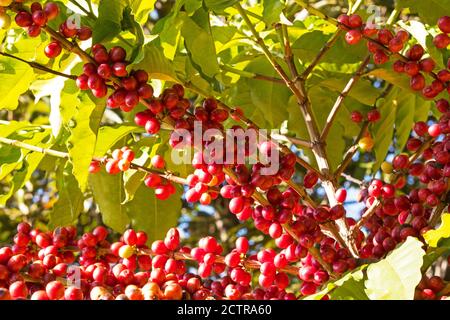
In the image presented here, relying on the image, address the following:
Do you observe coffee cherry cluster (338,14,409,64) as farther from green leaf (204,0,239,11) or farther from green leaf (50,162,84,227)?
green leaf (50,162,84,227)

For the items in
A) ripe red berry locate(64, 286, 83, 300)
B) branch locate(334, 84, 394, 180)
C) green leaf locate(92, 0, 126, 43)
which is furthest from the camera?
branch locate(334, 84, 394, 180)

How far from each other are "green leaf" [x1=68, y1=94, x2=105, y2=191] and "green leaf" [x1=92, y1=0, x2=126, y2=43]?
0.19 meters

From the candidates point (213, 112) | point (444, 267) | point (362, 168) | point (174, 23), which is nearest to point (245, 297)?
point (213, 112)

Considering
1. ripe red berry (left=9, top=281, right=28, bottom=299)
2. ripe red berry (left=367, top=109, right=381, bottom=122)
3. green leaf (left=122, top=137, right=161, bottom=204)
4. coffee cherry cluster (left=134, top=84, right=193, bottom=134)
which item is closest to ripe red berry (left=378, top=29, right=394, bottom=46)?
ripe red berry (left=367, top=109, right=381, bottom=122)

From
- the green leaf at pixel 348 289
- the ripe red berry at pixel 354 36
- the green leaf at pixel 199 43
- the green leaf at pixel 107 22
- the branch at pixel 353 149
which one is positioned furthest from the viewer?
the branch at pixel 353 149

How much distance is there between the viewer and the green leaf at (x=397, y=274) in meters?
1.23

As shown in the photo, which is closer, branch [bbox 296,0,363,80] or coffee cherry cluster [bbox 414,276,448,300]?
coffee cherry cluster [bbox 414,276,448,300]

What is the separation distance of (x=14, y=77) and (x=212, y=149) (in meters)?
0.47

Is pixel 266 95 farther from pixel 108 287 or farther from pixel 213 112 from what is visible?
pixel 108 287

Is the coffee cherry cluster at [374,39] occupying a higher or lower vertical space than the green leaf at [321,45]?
lower

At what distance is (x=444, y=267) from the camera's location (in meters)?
2.95

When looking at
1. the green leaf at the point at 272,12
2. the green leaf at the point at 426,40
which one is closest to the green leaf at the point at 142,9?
the green leaf at the point at 272,12

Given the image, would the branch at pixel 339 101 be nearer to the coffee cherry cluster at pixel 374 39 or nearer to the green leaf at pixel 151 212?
the coffee cherry cluster at pixel 374 39

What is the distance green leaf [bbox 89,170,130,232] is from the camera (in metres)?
1.94
